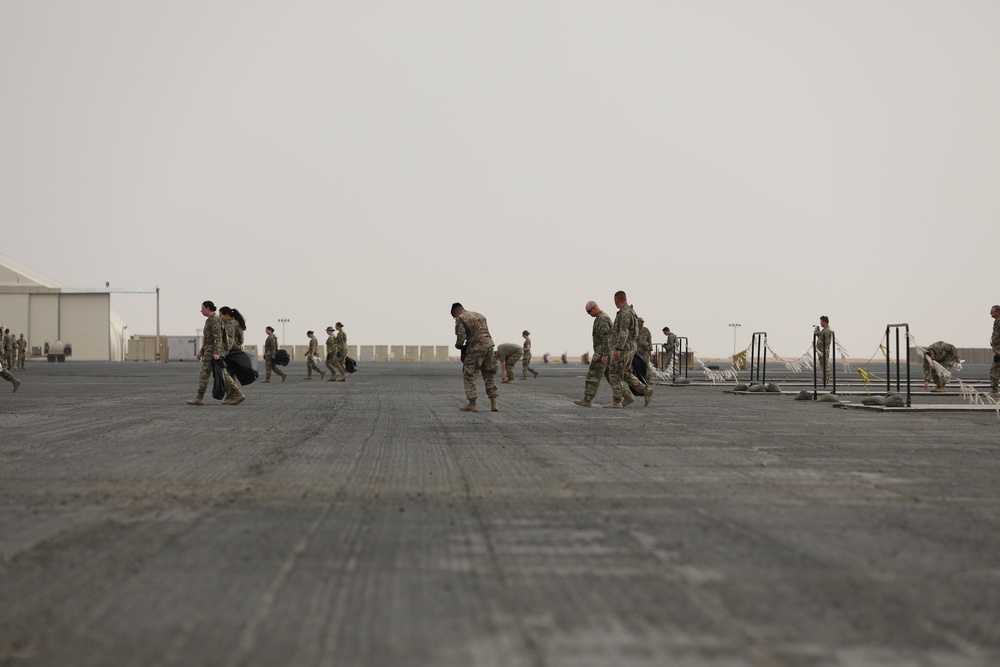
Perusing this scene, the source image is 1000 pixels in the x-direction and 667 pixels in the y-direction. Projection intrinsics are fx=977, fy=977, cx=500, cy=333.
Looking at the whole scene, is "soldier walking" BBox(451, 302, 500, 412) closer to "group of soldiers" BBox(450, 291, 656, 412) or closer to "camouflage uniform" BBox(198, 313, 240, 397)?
"group of soldiers" BBox(450, 291, 656, 412)

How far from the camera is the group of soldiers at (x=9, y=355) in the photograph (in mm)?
21953

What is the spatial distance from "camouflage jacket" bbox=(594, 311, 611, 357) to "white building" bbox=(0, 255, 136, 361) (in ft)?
272

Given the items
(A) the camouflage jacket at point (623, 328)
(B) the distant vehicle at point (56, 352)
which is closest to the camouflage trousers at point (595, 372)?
(A) the camouflage jacket at point (623, 328)

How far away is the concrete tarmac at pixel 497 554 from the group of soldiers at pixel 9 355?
12.7m

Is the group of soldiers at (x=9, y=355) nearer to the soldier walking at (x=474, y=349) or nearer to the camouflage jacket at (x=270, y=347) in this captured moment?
the camouflage jacket at (x=270, y=347)

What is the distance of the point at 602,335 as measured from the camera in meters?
17.8

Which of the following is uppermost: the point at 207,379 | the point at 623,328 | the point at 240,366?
the point at 623,328

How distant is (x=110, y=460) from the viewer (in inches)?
360

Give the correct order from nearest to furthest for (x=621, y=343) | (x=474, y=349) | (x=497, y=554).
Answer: (x=497, y=554) → (x=474, y=349) → (x=621, y=343)

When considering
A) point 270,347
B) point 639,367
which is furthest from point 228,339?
point 270,347

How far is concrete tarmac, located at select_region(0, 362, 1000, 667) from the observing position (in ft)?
11.3

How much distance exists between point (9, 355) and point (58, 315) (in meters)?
52.7

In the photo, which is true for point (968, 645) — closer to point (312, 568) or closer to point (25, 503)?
point (312, 568)

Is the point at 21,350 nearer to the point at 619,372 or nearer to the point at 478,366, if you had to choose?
the point at 478,366
